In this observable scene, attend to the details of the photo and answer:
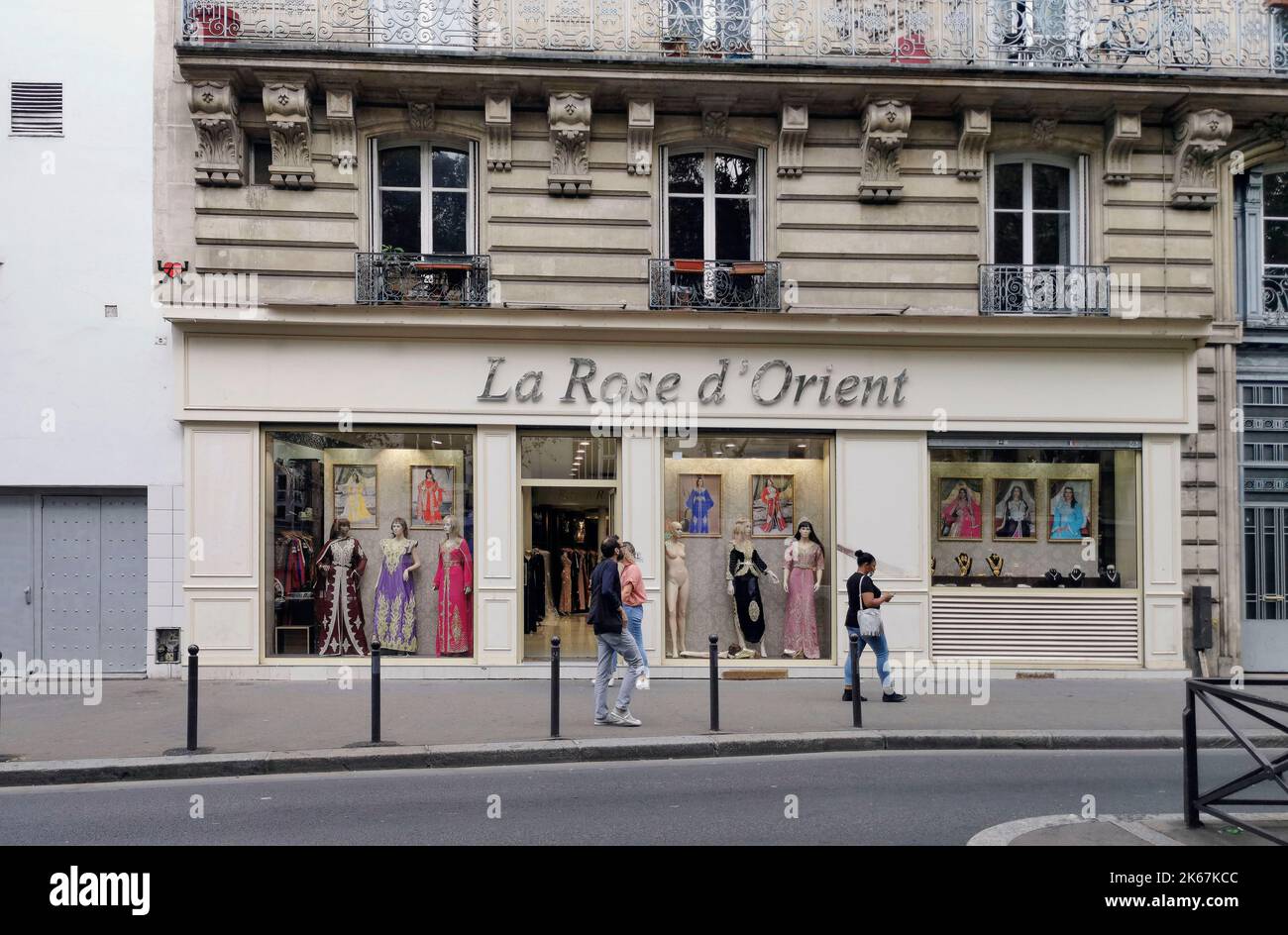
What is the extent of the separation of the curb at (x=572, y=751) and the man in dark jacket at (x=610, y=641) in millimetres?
718

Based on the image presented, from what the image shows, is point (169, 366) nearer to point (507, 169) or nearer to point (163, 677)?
point (163, 677)

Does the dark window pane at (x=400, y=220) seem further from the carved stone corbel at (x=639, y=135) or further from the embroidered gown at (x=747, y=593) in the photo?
the embroidered gown at (x=747, y=593)

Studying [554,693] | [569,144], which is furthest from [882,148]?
[554,693]

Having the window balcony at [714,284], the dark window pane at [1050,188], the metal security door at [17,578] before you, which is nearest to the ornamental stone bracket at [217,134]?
the metal security door at [17,578]

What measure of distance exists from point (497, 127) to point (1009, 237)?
23.6 feet

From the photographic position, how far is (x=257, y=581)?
47.1ft

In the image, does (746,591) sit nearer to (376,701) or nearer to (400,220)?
(376,701)

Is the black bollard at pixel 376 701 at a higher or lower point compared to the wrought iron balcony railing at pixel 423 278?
lower

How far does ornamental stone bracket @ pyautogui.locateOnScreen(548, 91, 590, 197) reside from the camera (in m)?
14.2

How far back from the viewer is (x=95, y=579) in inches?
572

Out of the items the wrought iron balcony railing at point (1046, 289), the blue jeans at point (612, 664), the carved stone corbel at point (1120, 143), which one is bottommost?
the blue jeans at point (612, 664)

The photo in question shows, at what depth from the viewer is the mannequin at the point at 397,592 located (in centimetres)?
1488

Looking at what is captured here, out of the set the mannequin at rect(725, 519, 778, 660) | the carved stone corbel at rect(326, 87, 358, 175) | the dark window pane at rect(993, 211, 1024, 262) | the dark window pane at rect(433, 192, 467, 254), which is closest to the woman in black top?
the mannequin at rect(725, 519, 778, 660)
